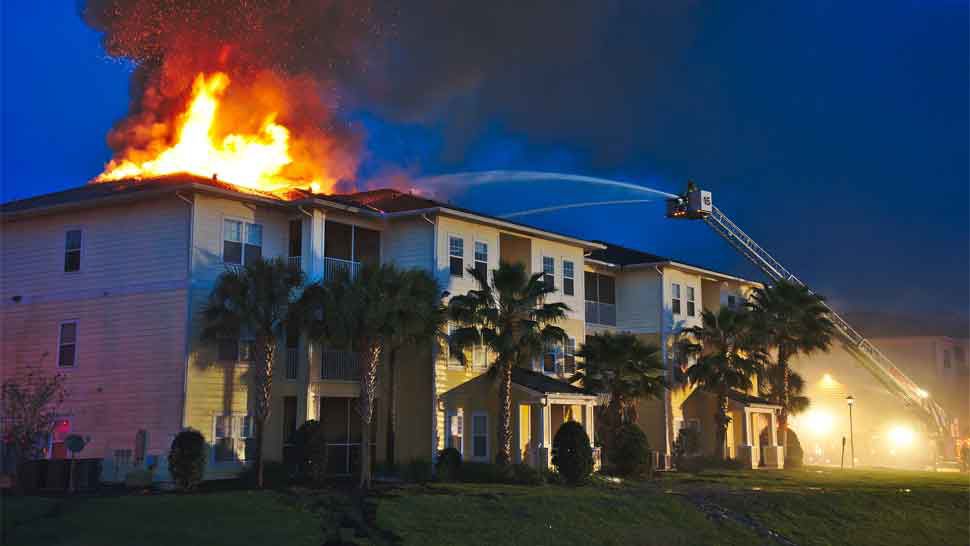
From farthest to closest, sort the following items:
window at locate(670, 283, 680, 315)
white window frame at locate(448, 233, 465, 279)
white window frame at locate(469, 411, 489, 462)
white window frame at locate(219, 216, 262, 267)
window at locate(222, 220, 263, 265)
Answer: window at locate(670, 283, 680, 315), white window frame at locate(448, 233, 465, 279), white window frame at locate(469, 411, 489, 462), window at locate(222, 220, 263, 265), white window frame at locate(219, 216, 262, 267)

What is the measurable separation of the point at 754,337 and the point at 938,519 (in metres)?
17.0

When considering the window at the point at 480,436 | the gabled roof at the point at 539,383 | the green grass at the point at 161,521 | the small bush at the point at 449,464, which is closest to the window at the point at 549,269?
the gabled roof at the point at 539,383

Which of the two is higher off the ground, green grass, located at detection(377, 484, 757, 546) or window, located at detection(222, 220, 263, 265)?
window, located at detection(222, 220, 263, 265)

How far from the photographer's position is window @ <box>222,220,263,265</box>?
33438mm

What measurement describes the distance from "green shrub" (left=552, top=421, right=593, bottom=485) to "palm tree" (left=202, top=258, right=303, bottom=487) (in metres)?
9.77

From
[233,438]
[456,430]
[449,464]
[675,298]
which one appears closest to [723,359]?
[675,298]

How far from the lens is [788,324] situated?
52938mm

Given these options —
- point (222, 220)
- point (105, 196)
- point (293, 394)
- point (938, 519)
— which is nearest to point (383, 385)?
point (293, 394)

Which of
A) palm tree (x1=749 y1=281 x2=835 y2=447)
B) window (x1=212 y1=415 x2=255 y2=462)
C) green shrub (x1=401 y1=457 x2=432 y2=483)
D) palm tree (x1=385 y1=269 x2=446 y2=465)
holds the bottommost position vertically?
green shrub (x1=401 y1=457 x2=432 y2=483)

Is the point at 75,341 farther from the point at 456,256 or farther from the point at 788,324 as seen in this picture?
the point at 788,324

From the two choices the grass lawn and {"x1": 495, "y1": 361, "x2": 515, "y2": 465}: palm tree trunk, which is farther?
{"x1": 495, "y1": 361, "x2": 515, "y2": 465}: palm tree trunk

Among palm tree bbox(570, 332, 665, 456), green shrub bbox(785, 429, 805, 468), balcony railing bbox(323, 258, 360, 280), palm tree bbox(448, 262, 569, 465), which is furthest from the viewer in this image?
green shrub bbox(785, 429, 805, 468)

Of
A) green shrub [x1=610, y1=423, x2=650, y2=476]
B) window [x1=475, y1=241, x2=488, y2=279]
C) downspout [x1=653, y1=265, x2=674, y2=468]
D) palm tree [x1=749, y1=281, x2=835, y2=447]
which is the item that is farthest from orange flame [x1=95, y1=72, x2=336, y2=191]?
palm tree [x1=749, y1=281, x2=835, y2=447]

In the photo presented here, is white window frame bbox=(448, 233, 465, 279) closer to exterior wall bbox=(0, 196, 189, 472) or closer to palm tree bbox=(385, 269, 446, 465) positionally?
palm tree bbox=(385, 269, 446, 465)
